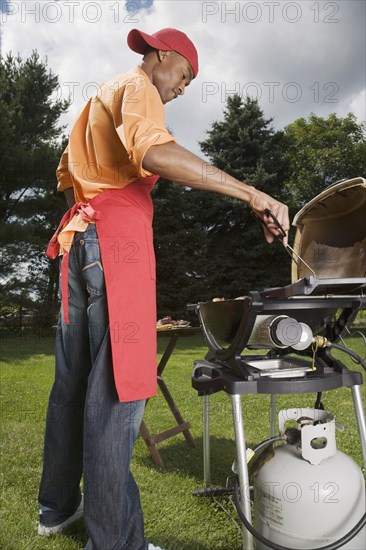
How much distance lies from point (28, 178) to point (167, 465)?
478 inches

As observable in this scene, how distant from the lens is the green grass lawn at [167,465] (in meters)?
2.26

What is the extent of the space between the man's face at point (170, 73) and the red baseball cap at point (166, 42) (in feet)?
0.07

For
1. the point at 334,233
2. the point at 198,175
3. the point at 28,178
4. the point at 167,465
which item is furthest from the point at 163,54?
the point at 28,178

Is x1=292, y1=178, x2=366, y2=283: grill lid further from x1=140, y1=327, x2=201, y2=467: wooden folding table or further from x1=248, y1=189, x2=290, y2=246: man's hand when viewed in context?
x1=140, y1=327, x2=201, y2=467: wooden folding table

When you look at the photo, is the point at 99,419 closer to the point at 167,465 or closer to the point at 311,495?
the point at 311,495

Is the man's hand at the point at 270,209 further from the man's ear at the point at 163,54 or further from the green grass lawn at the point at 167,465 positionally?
the green grass lawn at the point at 167,465

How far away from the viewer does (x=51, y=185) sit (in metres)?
14.6

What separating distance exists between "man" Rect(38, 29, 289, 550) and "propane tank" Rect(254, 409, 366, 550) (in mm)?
489

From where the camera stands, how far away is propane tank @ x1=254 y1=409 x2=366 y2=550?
158 centimetres

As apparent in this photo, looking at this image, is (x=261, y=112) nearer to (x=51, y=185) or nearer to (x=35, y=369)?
(x=51, y=185)

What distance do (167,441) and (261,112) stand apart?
16.6 m

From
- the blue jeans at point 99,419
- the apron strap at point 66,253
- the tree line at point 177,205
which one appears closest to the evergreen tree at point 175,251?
the tree line at point 177,205

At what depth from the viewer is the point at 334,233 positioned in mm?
1956

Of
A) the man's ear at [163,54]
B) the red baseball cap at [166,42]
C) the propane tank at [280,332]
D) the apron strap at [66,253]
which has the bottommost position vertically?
the propane tank at [280,332]
